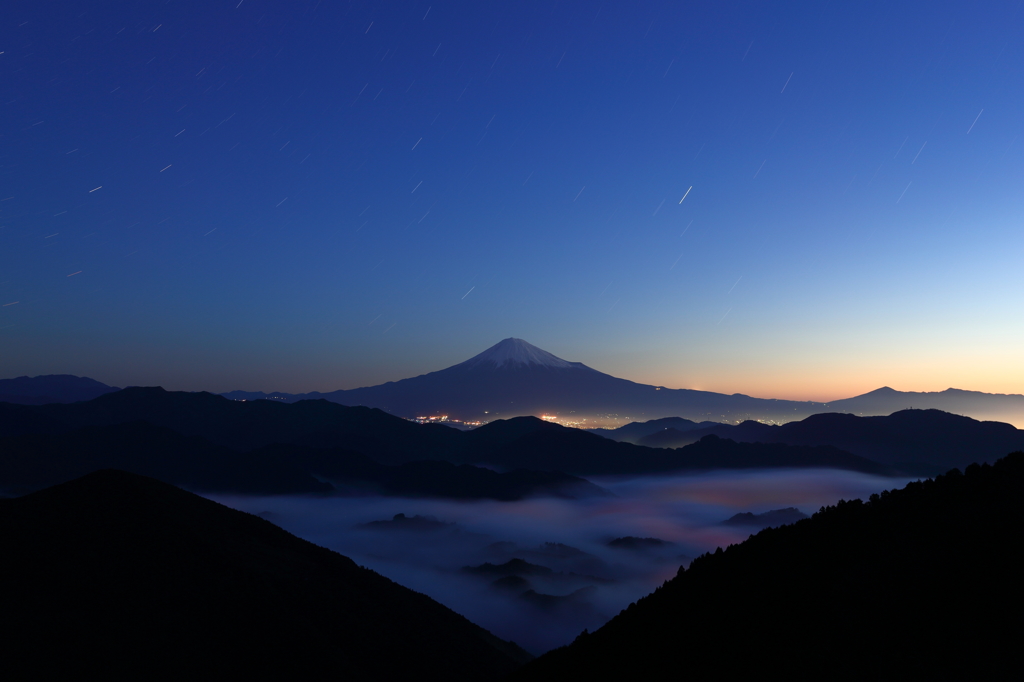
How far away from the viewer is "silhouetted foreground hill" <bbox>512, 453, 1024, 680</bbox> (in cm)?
1780

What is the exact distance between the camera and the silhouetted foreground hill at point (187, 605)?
131 feet

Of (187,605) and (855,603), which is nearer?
(855,603)

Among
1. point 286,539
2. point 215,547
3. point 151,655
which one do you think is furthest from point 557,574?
point 151,655

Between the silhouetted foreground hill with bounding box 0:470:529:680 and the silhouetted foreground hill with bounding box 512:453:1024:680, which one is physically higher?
the silhouetted foreground hill with bounding box 512:453:1024:680

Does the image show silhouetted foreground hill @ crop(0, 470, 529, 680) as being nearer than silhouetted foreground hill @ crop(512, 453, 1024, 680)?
No

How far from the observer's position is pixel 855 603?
2095 cm

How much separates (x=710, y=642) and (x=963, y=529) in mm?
11485

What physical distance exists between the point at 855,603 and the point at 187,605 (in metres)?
47.5

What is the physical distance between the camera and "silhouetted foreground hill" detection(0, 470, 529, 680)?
39812 millimetres

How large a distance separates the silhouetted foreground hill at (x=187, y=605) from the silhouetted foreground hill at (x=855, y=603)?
22.3 metres

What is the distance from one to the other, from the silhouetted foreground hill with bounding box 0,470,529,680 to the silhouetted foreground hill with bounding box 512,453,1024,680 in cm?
2226

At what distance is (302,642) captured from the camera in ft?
148

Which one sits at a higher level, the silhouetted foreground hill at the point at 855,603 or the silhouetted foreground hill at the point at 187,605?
the silhouetted foreground hill at the point at 855,603

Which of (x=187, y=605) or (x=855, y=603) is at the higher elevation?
(x=855, y=603)
